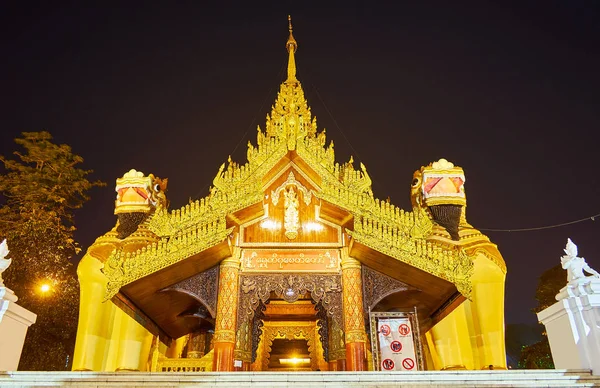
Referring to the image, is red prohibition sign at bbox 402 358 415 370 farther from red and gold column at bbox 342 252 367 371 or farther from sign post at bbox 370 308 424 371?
red and gold column at bbox 342 252 367 371

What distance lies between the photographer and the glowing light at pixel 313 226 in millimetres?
10992

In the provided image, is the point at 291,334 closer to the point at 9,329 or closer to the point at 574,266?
the point at 9,329

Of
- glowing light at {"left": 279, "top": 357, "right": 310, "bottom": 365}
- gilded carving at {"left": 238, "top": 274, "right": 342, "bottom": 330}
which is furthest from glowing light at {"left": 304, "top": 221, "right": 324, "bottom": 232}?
glowing light at {"left": 279, "top": 357, "right": 310, "bottom": 365}

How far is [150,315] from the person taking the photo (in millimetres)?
11188

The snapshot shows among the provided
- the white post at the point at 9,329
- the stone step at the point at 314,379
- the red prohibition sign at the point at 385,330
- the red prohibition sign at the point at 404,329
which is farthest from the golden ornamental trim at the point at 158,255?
the red prohibition sign at the point at 404,329

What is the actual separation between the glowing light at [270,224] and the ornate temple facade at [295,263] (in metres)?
0.04

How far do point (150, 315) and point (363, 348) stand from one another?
503cm

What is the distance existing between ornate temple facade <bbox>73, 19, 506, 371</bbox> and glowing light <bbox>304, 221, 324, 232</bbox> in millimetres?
33

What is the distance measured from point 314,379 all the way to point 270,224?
555 centimetres

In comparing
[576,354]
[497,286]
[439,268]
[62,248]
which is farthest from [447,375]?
[62,248]

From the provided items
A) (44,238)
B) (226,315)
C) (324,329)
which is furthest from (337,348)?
(44,238)

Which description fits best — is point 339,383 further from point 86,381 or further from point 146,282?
point 146,282

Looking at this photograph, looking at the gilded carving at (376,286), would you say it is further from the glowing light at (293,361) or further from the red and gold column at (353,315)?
the glowing light at (293,361)

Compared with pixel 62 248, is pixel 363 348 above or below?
below
